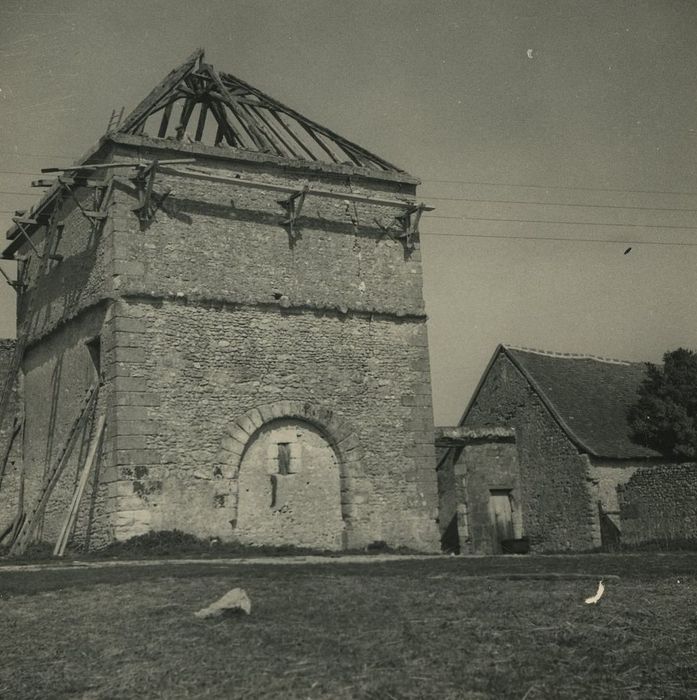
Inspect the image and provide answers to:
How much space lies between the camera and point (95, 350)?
1783 cm

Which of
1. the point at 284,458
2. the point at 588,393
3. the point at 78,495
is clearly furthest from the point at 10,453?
the point at 588,393

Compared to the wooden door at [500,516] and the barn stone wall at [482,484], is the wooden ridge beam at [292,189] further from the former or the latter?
the wooden door at [500,516]

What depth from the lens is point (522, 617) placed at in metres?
9.18

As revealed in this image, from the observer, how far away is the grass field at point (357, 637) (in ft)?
24.7

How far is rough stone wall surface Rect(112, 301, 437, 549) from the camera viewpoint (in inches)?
655

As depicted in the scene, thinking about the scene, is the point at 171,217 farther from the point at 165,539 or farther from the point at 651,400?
the point at 651,400

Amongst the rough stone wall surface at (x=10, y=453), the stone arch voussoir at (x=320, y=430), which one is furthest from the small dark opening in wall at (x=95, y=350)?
the rough stone wall surface at (x=10, y=453)

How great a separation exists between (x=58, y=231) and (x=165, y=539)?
7052 mm

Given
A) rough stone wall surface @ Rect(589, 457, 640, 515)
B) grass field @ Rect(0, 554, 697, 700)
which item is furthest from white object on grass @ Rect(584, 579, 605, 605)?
rough stone wall surface @ Rect(589, 457, 640, 515)

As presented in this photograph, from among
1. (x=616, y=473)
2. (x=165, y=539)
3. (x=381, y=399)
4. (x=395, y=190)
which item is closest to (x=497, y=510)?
(x=616, y=473)

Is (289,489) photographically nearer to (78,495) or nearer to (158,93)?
(78,495)

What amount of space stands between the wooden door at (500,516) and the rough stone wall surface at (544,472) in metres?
0.37

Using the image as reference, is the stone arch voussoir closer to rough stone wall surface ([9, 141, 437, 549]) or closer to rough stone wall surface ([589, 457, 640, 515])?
rough stone wall surface ([9, 141, 437, 549])

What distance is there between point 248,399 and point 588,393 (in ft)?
38.9
